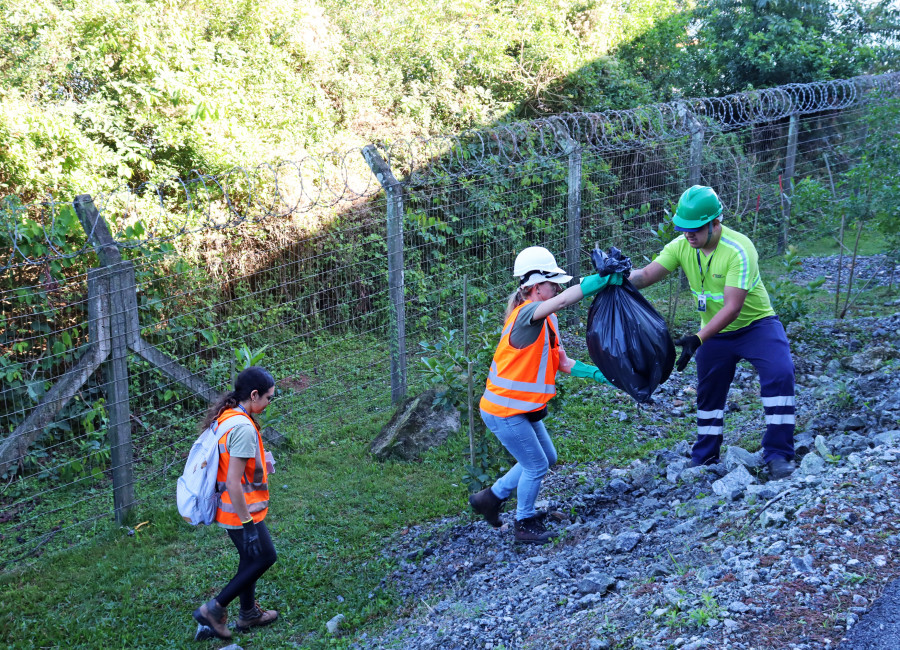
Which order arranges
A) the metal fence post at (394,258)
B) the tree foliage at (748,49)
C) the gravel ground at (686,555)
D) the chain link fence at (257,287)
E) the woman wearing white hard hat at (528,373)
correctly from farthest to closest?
the tree foliage at (748,49) → the metal fence post at (394,258) → the chain link fence at (257,287) → the woman wearing white hard hat at (528,373) → the gravel ground at (686,555)

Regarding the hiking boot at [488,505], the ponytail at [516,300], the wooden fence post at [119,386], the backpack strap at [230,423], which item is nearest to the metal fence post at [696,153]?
the ponytail at [516,300]

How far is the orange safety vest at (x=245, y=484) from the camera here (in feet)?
12.2

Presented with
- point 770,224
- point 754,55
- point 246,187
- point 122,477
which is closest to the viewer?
point 122,477

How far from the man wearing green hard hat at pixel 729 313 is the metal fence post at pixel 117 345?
328cm

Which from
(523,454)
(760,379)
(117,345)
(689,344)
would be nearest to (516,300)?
(523,454)

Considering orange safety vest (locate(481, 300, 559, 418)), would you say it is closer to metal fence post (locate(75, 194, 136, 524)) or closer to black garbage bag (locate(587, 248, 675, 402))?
black garbage bag (locate(587, 248, 675, 402))

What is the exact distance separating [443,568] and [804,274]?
8388mm

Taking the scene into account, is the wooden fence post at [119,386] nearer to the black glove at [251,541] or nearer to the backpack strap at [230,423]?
the backpack strap at [230,423]

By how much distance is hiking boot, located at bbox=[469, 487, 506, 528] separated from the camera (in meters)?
4.36

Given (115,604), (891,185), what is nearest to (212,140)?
(115,604)

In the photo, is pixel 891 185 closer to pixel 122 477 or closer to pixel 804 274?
pixel 804 274

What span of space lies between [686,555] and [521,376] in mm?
1218

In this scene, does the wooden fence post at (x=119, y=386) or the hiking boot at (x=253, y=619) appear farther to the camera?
the wooden fence post at (x=119, y=386)

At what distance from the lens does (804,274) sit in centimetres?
1054
